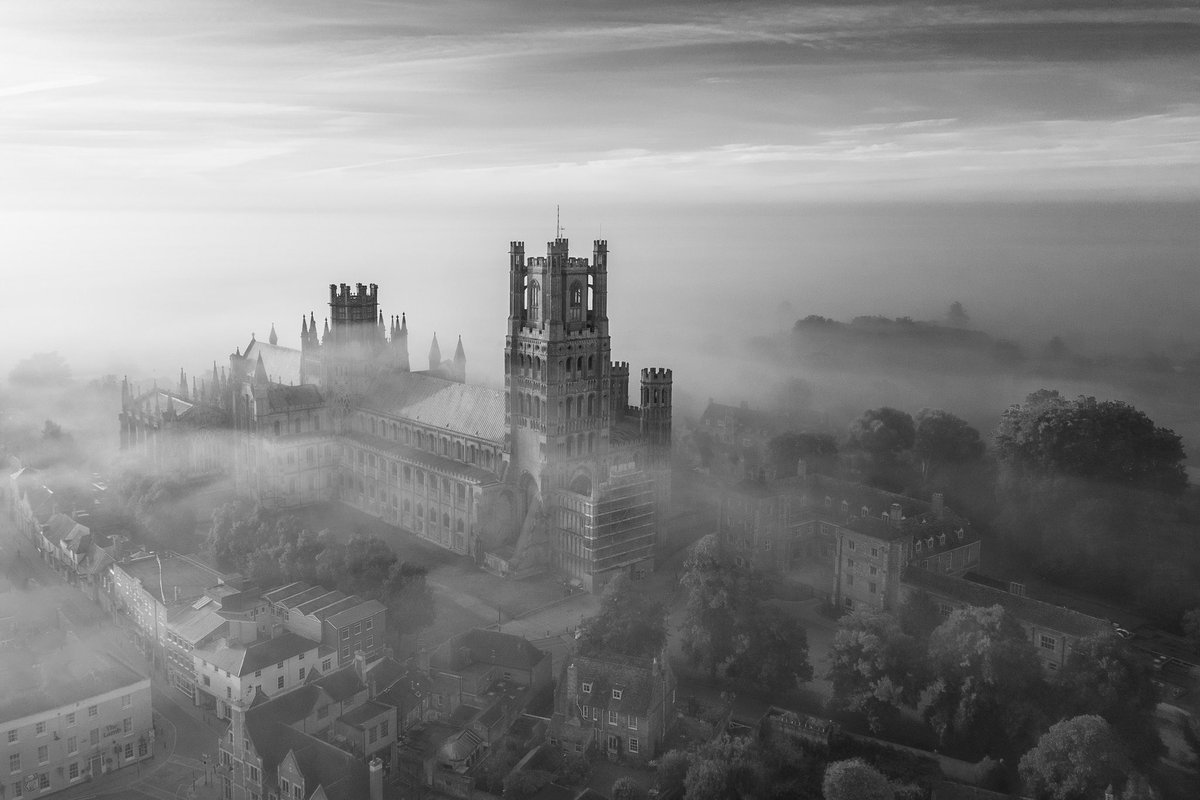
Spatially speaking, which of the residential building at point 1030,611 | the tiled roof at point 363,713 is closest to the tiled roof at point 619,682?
the tiled roof at point 363,713

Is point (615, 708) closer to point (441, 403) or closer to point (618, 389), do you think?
point (618, 389)

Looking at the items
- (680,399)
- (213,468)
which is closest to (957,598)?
(213,468)

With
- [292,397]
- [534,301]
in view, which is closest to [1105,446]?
[534,301]

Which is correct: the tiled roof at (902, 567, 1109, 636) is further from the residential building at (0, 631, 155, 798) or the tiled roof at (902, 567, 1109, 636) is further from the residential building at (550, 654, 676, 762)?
the residential building at (0, 631, 155, 798)

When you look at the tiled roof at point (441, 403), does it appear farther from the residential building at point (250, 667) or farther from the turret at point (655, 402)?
the residential building at point (250, 667)

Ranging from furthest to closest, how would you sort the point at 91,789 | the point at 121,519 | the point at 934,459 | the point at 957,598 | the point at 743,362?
the point at 743,362 → the point at 934,459 → the point at 121,519 → the point at 957,598 → the point at 91,789

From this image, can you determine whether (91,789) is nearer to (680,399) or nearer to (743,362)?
(680,399)
